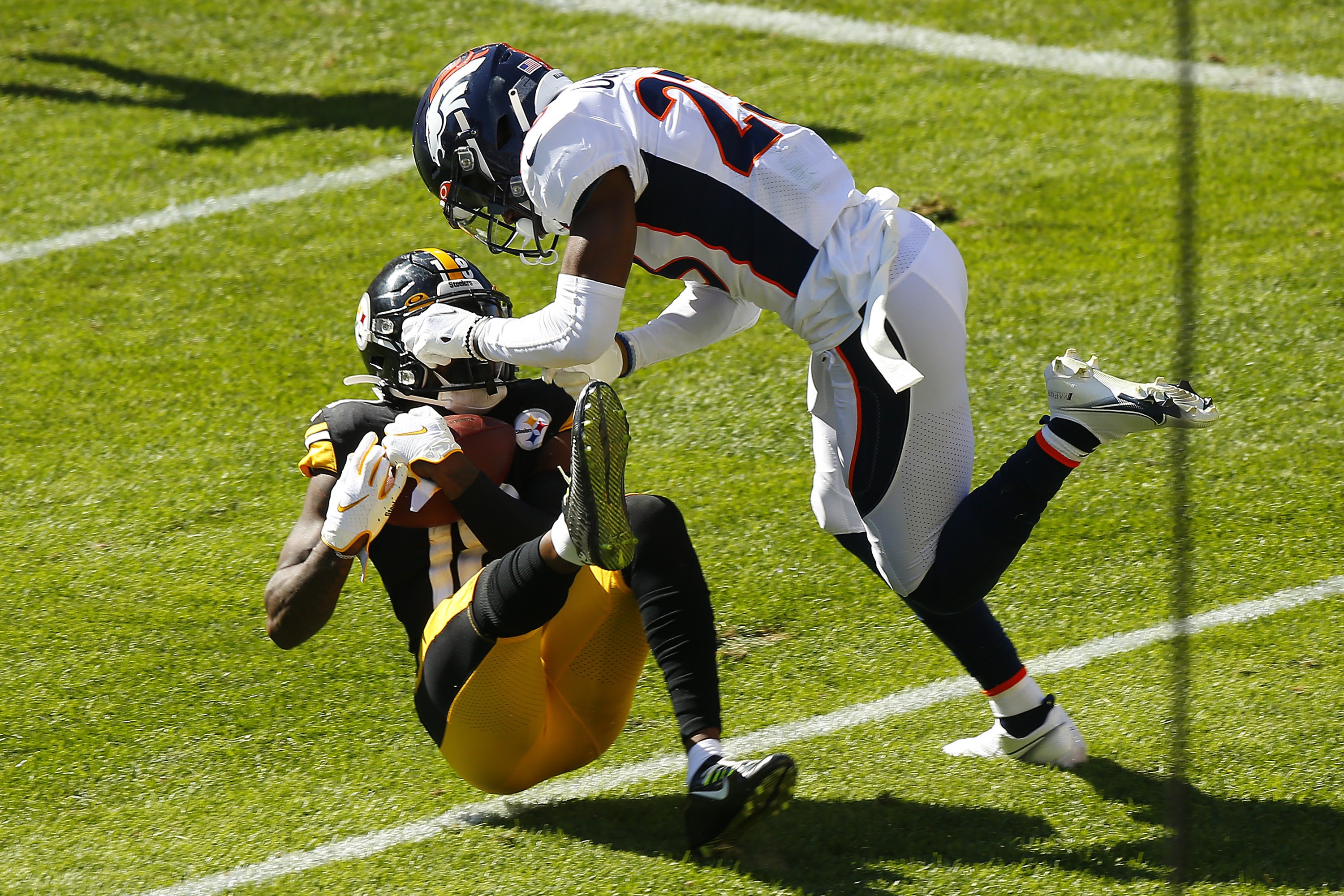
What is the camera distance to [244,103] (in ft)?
26.7

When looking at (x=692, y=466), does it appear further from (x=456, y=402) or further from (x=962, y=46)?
(x=962, y=46)

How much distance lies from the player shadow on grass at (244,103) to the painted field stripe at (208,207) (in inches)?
21.0

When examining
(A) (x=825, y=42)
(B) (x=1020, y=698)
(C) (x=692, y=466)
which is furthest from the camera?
(A) (x=825, y=42)

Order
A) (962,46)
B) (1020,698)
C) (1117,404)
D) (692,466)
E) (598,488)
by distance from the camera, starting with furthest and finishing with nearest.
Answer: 1. (962,46)
2. (692,466)
3. (1020,698)
4. (1117,404)
5. (598,488)

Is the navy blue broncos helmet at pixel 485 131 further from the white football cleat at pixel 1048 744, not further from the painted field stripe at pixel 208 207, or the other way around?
the painted field stripe at pixel 208 207

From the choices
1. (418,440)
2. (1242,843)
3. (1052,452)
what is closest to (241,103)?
(418,440)

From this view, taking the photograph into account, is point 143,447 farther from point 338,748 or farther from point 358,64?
point 358,64

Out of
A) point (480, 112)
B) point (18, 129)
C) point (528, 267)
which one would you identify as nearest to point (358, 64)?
point (18, 129)

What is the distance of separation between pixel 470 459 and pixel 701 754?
882 mm

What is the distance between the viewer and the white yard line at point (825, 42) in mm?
6984

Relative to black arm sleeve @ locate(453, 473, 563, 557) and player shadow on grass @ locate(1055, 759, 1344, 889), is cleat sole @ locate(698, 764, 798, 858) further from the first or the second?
black arm sleeve @ locate(453, 473, 563, 557)

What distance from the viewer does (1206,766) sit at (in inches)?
126

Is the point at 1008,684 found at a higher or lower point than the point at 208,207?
higher

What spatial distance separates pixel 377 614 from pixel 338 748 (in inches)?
27.4
